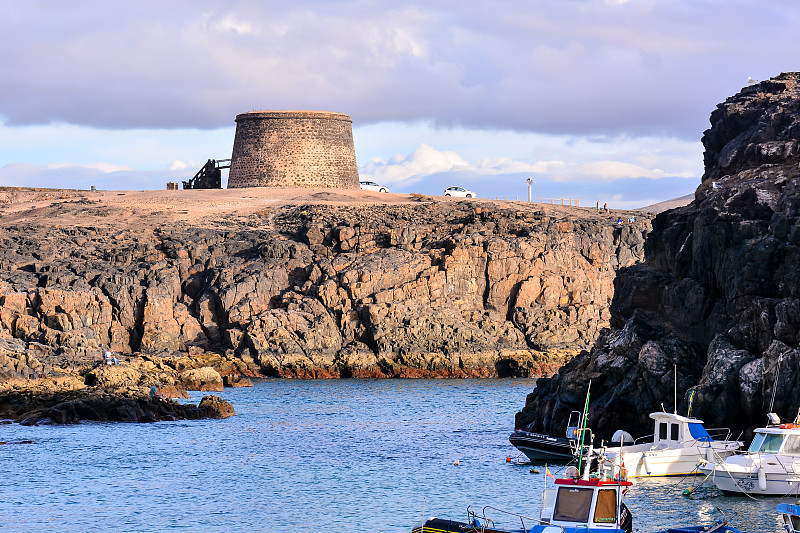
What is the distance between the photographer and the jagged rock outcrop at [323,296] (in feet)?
259

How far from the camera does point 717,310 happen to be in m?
42.9

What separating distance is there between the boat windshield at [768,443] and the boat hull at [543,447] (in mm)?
6979

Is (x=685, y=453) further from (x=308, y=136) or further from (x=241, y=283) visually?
(x=308, y=136)

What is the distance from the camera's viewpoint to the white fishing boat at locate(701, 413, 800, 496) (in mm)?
32281

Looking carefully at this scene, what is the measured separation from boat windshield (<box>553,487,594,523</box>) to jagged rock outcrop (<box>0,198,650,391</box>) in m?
51.2

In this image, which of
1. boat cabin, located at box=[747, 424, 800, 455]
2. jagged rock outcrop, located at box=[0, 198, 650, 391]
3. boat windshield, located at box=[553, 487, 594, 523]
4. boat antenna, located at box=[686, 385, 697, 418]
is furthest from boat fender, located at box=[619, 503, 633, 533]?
jagged rock outcrop, located at box=[0, 198, 650, 391]

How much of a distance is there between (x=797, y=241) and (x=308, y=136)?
70455 millimetres

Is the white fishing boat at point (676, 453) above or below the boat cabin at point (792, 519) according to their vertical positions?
below

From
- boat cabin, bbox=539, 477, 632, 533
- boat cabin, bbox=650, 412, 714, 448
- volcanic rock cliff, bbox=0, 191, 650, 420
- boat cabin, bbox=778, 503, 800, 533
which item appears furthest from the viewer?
volcanic rock cliff, bbox=0, 191, 650, 420

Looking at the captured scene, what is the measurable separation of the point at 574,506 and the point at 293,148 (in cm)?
8517

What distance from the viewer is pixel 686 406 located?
4012 centimetres

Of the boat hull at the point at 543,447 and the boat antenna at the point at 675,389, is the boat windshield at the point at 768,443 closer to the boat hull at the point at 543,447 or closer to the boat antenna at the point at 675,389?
the boat antenna at the point at 675,389

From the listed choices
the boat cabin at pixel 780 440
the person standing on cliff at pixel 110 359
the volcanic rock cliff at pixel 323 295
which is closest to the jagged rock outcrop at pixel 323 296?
the volcanic rock cliff at pixel 323 295

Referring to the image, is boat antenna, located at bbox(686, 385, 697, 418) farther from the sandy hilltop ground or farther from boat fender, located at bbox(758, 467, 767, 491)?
the sandy hilltop ground
